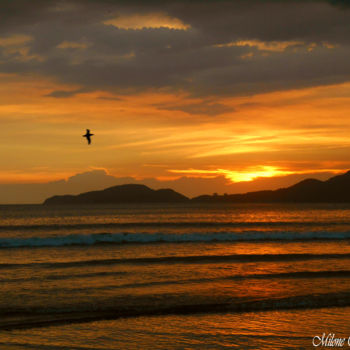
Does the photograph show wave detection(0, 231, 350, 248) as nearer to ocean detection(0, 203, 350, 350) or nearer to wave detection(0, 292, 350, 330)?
ocean detection(0, 203, 350, 350)

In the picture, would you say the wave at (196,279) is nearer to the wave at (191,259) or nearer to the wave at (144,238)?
the wave at (191,259)

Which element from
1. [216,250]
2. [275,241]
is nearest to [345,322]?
[216,250]

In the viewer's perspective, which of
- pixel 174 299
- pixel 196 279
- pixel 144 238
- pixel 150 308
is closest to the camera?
pixel 150 308

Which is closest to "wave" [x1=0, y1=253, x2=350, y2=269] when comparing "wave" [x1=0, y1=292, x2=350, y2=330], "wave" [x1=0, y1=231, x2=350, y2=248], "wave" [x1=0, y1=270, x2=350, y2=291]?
"wave" [x1=0, y1=270, x2=350, y2=291]

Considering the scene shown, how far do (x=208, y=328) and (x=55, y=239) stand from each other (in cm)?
2328

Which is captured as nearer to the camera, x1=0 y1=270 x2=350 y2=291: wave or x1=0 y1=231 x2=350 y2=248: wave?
x1=0 y1=270 x2=350 y2=291: wave

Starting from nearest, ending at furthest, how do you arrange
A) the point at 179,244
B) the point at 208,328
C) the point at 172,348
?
1. the point at 172,348
2. the point at 208,328
3. the point at 179,244

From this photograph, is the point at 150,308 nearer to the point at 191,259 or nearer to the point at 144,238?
the point at 191,259

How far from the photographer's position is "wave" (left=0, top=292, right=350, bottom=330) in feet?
38.4

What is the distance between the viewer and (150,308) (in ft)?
42.2

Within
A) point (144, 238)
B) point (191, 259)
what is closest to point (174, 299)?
point (191, 259)

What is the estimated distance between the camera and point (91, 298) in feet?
46.1

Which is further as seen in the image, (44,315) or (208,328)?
(44,315)

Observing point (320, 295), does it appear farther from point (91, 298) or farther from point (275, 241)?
point (275, 241)
